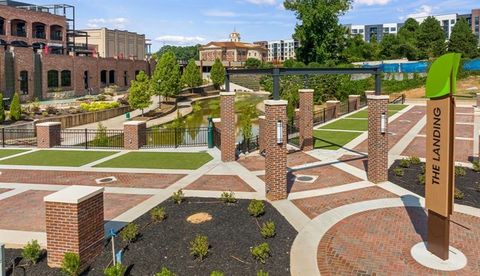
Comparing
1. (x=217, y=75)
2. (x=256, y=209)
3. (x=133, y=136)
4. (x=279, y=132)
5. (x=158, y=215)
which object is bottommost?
(x=158, y=215)

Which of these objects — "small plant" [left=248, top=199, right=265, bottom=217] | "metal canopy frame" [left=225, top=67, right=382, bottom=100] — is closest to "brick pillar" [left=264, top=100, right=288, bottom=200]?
"metal canopy frame" [left=225, top=67, right=382, bottom=100]

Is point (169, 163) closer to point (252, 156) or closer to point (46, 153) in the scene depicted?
point (252, 156)

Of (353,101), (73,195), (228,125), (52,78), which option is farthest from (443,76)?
(52,78)

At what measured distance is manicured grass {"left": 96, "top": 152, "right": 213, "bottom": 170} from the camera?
64.6 ft

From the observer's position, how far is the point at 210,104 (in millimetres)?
69062

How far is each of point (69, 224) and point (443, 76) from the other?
865 cm

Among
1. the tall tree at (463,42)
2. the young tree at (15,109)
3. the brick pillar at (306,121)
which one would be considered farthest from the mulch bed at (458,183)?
the tall tree at (463,42)

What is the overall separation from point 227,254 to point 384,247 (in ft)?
12.4

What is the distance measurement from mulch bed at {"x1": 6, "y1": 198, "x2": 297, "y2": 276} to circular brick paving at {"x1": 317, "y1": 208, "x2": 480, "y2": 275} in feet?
3.50

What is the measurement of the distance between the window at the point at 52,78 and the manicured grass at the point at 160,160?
38.7 metres

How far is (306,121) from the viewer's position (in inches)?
910

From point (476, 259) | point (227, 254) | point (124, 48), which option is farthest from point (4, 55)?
point (124, 48)

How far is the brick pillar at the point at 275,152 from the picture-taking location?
543 inches

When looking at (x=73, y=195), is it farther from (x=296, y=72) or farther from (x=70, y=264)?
(x=296, y=72)
